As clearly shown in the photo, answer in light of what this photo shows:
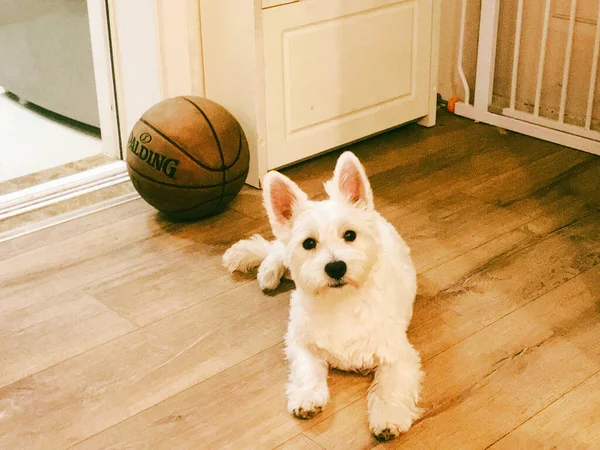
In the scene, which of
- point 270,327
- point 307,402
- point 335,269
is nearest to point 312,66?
point 270,327

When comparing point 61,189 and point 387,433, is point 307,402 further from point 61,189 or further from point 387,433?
point 61,189

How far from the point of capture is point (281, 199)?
1.77 m

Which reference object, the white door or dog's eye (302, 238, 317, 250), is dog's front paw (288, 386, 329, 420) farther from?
the white door

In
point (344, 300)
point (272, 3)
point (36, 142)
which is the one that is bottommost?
point (36, 142)

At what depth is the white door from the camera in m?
2.90

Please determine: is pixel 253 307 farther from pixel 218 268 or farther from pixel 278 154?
pixel 278 154

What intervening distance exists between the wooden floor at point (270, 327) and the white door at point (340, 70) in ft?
0.68

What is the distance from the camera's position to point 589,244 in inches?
99.6

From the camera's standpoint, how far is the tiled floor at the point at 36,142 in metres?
3.35

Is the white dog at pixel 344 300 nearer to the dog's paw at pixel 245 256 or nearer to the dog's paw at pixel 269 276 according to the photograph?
the dog's paw at pixel 269 276

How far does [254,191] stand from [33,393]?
52.1 inches

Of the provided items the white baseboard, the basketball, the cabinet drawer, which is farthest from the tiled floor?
the cabinet drawer

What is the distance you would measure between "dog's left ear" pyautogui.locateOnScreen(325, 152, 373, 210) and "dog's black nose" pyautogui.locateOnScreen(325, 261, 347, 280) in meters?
0.15

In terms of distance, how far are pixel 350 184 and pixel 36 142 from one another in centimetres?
226
